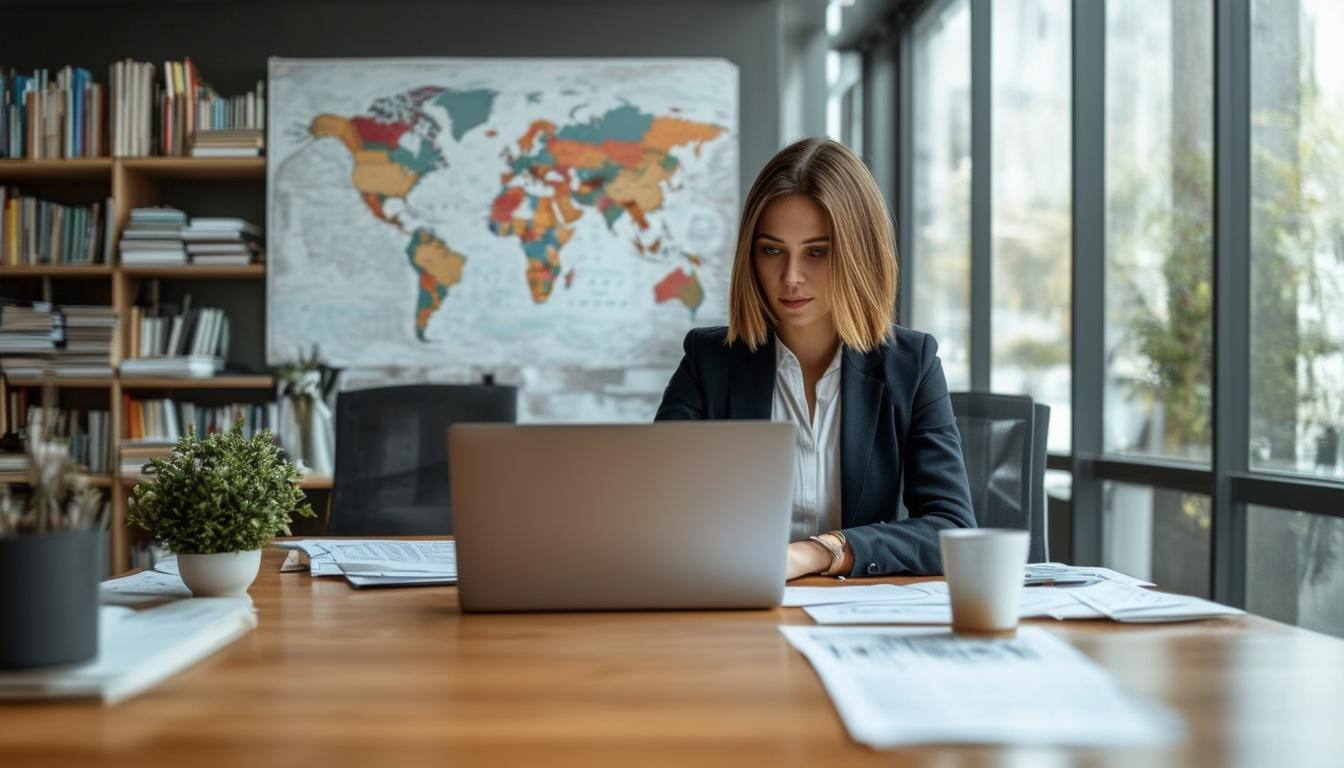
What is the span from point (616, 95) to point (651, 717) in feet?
12.8

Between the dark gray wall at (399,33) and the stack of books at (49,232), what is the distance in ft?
1.92

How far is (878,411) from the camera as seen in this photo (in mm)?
2000

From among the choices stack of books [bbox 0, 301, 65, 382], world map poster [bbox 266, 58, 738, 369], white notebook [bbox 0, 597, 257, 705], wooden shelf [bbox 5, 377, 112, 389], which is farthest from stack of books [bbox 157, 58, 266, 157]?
white notebook [bbox 0, 597, 257, 705]

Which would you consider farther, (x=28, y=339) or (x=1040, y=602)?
(x=28, y=339)

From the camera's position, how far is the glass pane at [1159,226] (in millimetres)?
3330

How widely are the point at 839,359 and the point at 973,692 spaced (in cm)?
121

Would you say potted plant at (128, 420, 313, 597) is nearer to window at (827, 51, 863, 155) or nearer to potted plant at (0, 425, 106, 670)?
potted plant at (0, 425, 106, 670)

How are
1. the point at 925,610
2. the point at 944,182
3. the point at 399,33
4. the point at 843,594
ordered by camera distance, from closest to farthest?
the point at 925,610 → the point at 843,594 → the point at 399,33 → the point at 944,182

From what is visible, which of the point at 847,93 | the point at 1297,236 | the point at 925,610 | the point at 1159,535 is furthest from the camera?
the point at 847,93

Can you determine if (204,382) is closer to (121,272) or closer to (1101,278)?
(121,272)

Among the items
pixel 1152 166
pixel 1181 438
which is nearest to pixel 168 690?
pixel 1181 438

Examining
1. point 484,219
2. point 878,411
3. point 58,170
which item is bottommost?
point 878,411

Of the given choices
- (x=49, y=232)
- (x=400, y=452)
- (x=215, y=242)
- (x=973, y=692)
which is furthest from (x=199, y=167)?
(x=973, y=692)

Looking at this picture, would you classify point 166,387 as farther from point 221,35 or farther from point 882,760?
point 882,760
